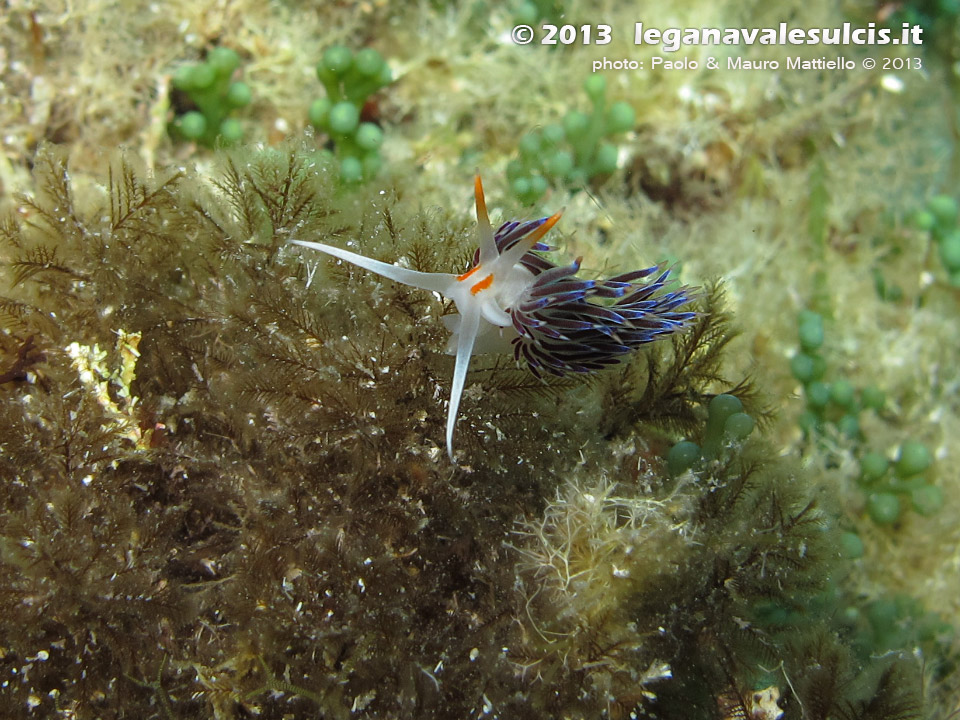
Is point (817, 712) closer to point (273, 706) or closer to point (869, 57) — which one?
point (273, 706)

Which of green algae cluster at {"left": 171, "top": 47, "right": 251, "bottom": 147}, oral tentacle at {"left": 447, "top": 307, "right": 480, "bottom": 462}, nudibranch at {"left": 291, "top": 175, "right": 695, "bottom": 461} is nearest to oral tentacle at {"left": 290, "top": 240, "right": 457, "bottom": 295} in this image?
nudibranch at {"left": 291, "top": 175, "right": 695, "bottom": 461}

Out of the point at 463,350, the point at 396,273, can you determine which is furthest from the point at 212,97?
the point at 463,350

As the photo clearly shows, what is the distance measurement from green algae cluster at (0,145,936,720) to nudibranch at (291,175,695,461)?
192mm

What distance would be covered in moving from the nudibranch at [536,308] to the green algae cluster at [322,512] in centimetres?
19

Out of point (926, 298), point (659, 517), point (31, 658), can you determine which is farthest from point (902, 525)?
point (31, 658)

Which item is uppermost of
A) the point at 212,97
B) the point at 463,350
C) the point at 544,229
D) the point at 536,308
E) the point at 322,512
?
the point at 212,97

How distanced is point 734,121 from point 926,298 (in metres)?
2.19

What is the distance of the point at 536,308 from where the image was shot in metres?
2.22

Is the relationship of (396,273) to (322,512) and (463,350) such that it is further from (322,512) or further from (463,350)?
(322,512)

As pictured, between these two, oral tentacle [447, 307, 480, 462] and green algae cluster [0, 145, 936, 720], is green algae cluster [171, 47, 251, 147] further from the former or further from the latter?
oral tentacle [447, 307, 480, 462]

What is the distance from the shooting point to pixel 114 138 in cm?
414

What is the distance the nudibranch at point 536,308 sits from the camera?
7.15ft

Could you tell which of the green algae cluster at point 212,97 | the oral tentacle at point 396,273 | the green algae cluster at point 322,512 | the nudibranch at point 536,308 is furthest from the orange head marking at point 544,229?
the green algae cluster at point 212,97

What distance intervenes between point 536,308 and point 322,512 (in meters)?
1.15
